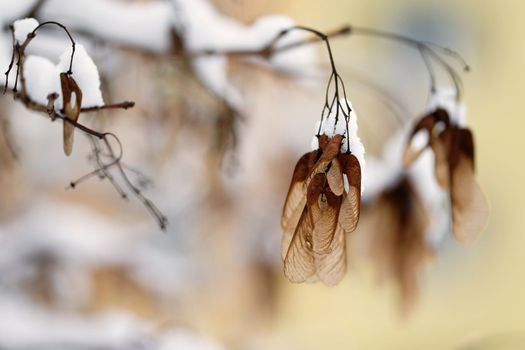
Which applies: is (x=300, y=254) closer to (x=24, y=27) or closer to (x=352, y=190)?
(x=352, y=190)

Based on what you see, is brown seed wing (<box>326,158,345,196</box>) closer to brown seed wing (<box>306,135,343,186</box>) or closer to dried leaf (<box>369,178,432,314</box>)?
brown seed wing (<box>306,135,343,186</box>)

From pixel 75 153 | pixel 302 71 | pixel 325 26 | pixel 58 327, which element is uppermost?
pixel 325 26

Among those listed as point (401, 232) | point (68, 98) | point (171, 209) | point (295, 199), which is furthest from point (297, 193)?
point (171, 209)

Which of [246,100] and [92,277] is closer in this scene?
[246,100]

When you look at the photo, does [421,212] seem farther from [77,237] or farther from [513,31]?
[513,31]

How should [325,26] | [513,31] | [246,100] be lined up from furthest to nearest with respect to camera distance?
[513,31] < [325,26] < [246,100]

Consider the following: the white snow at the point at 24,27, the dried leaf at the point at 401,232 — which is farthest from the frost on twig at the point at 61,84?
the dried leaf at the point at 401,232

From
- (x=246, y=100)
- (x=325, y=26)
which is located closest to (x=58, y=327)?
(x=246, y=100)

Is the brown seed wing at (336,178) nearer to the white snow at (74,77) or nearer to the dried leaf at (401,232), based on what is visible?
the white snow at (74,77)
